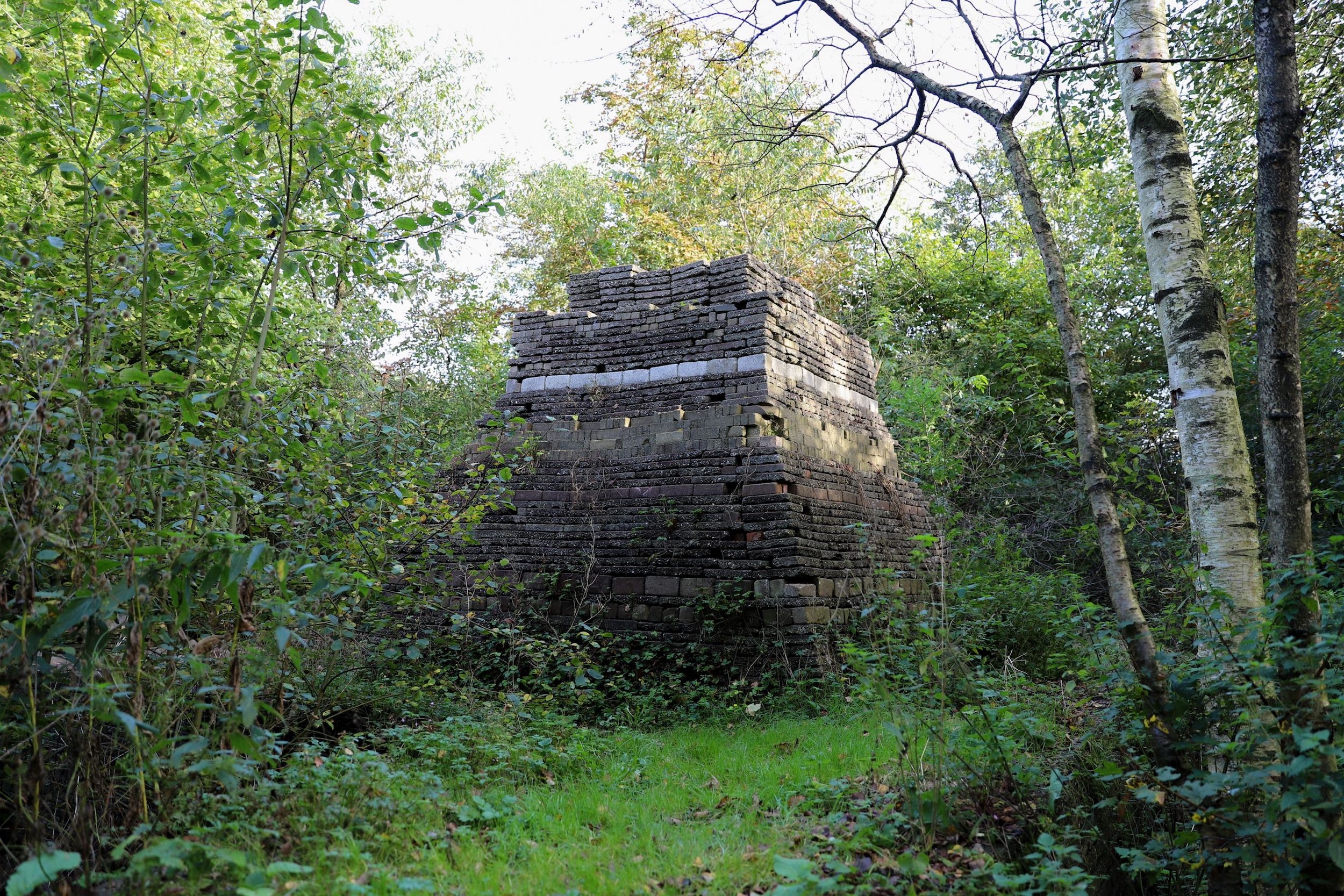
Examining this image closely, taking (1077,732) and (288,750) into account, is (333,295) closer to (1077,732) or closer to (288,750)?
(288,750)

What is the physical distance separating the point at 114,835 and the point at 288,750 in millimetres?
1552

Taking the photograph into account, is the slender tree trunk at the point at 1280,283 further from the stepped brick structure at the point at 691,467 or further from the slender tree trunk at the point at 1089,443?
the stepped brick structure at the point at 691,467

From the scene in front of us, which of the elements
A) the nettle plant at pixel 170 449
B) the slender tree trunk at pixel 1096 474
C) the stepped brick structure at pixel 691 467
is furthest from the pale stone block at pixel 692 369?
the slender tree trunk at pixel 1096 474

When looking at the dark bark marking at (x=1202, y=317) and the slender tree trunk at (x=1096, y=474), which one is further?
the dark bark marking at (x=1202, y=317)

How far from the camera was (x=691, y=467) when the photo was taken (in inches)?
313

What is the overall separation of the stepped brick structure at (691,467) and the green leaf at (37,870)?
4.49 metres

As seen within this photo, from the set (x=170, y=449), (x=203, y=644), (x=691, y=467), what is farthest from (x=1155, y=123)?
(x=203, y=644)

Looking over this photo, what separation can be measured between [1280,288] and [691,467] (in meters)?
5.16

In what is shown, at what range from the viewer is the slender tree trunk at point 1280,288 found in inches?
132

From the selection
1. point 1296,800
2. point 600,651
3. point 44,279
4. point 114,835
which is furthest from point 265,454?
point 1296,800

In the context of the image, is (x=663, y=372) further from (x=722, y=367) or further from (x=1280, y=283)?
(x=1280, y=283)

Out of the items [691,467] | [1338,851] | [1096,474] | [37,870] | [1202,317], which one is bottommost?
[1338,851]

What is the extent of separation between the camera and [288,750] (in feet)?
14.9

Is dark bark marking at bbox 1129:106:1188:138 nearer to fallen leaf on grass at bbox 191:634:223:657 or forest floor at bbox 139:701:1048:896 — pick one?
forest floor at bbox 139:701:1048:896
